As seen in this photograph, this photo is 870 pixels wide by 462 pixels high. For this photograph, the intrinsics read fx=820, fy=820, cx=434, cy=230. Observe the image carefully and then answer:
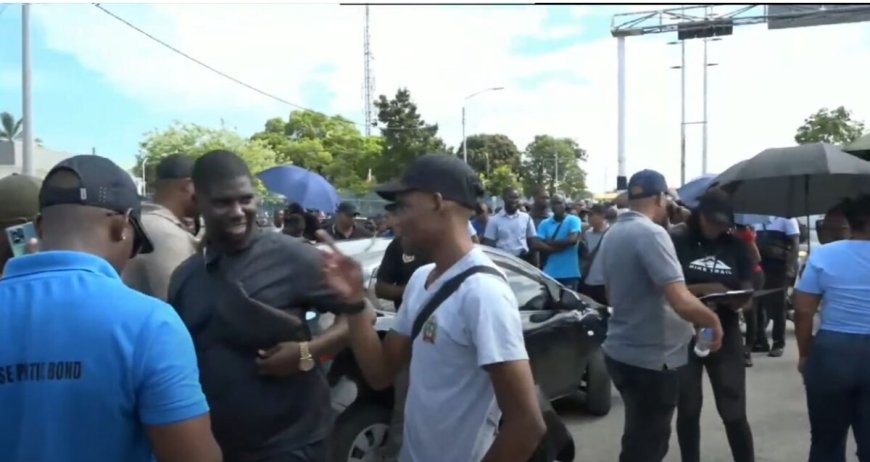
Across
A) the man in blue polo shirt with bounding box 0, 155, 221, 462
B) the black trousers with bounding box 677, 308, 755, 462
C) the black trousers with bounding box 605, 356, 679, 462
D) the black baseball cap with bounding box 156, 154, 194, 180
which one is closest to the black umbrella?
the black trousers with bounding box 677, 308, 755, 462

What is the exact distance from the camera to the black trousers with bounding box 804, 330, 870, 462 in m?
4.19

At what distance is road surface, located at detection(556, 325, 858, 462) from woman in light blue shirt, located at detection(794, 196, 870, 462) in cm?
171

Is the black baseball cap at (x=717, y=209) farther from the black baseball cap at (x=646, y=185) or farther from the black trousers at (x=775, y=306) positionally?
the black trousers at (x=775, y=306)

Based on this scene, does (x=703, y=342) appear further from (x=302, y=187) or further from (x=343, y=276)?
(x=302, y=187)

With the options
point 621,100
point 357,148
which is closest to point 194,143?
point 357,148

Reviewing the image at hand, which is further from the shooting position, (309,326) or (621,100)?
(621,100)

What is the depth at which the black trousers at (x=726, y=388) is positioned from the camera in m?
4.82

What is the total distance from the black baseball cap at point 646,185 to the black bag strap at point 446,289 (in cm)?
209

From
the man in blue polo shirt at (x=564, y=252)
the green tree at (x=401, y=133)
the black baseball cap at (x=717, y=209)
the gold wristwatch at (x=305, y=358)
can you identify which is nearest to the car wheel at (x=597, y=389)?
the black baseball cap at (x=717, y=209)

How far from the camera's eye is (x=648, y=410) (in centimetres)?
433

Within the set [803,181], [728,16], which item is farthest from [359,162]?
[803,181]

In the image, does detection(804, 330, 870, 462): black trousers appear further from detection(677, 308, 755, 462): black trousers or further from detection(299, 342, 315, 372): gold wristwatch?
detection(299, 342, 315, 372): gold wristwatch

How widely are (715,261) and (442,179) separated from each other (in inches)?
111

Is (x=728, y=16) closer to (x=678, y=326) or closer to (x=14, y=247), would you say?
(x=678, y=326)
